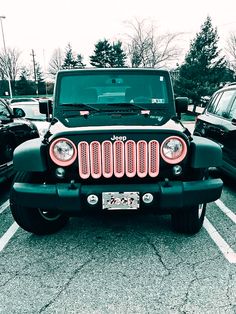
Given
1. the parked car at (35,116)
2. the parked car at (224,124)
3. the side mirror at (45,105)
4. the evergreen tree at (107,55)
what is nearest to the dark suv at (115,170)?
the side mirror at (45,105)

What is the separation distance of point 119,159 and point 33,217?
1197 mm

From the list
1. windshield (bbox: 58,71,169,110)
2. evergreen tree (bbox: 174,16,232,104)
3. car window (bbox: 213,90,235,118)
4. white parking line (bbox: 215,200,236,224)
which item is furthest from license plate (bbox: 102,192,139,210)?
evergreen tree (bbox: 174,16,232,104)

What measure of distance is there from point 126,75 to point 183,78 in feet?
92.3

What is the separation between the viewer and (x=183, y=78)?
100ft

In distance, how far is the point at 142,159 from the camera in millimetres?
2889

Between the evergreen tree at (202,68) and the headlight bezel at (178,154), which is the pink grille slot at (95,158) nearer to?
the headlight bezel at (178,154)

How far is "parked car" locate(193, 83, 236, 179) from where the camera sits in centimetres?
475

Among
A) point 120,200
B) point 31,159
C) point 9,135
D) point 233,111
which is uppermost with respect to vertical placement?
point 233,111

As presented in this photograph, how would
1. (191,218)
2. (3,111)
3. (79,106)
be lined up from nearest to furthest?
1. (191,218)
2. (79,106)
3. (3,111)

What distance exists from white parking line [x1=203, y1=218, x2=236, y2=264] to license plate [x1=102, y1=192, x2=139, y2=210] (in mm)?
1068

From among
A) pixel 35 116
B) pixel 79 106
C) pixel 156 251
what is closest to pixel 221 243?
pixel 156 251

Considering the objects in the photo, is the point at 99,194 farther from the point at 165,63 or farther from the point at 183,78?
the point at 165,63

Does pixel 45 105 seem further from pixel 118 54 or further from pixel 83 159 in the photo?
pixel 118 54

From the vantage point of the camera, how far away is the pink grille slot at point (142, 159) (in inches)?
113
